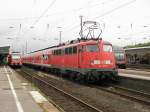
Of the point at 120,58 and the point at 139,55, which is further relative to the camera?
the point at 139,55

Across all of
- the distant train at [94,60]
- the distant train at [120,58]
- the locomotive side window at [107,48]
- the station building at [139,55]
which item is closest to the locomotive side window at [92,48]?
the distant train at [94,60]

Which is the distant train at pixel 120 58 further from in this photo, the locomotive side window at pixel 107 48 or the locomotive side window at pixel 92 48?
the locomotive side window at pixel 92 48

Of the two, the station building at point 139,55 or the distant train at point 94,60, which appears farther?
the station building at point 139,55

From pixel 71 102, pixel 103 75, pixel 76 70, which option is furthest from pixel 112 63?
pixel 71 102

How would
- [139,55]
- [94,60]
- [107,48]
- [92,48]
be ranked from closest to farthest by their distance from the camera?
1. [94,60]
2. [92,48]
3. [107,48]
4. [139,55]

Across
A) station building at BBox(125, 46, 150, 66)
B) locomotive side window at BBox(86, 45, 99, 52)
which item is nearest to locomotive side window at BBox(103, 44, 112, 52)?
locomotive side window at BBox(86, 45, 99, 52)

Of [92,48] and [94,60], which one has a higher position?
[92,48]

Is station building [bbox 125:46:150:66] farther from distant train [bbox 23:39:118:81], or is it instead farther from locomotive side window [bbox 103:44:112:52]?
distant train [bbox 23:39:118:81]

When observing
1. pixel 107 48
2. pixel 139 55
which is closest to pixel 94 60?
pixel 107 48

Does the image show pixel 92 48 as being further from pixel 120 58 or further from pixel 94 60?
pixel 120 58

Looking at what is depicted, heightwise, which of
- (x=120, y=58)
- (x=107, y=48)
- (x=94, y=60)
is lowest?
(x=94, y=60)

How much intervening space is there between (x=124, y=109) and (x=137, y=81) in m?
7.11

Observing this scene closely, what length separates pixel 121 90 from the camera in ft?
67.4

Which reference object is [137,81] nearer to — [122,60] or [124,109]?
[124,109]
